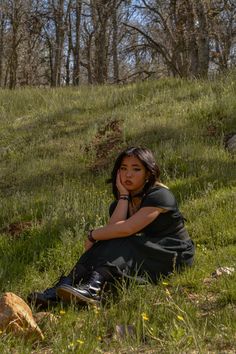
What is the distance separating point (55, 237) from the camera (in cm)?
521

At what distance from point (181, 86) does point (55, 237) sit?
710cm

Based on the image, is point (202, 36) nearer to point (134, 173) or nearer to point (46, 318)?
point (134, 173)

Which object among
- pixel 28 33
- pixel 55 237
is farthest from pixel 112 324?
pixel 28 33

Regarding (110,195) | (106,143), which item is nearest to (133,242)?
(110,195)

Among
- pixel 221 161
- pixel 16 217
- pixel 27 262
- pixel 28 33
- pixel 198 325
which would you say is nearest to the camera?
pixel 198 325

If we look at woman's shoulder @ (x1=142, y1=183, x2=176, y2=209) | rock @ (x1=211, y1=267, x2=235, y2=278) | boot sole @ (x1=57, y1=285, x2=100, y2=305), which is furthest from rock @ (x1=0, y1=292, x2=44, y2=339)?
rock @ (x1=211, y1=267, x2=235, y2=278)

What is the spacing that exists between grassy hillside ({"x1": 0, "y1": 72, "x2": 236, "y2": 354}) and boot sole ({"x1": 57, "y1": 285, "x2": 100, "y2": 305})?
0.21 ft

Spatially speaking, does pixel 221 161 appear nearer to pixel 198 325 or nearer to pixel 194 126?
pixel 194 126

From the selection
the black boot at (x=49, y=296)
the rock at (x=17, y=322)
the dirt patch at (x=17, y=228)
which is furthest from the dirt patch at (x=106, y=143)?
the rock at (x=17, y=322)

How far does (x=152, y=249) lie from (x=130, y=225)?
23 cm

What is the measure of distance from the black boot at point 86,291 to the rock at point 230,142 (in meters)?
4.23

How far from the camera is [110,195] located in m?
6.55

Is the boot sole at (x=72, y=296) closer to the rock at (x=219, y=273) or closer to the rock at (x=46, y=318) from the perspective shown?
the rock at (x=46, y=318)

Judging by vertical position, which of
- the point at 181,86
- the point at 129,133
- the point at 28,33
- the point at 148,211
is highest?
the point at 28,33
